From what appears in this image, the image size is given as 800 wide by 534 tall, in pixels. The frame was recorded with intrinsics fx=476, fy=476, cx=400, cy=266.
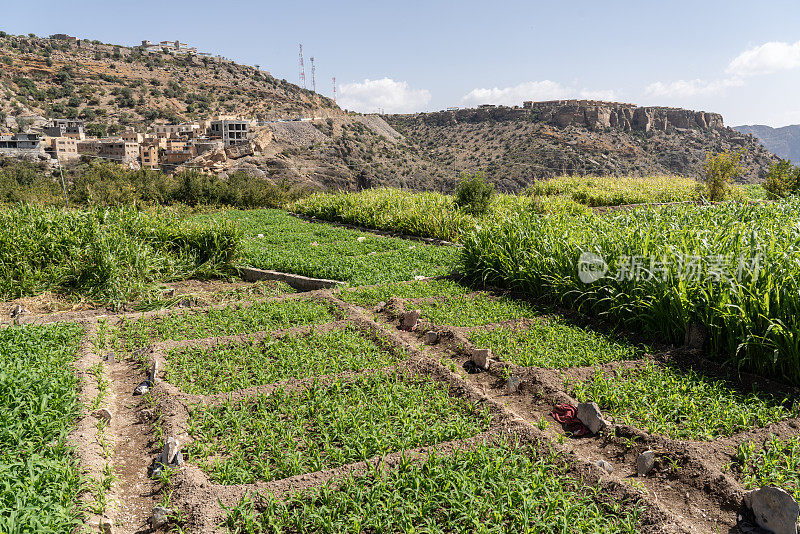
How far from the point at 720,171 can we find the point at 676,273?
15.0m

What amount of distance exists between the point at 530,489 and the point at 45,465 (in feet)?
9.20

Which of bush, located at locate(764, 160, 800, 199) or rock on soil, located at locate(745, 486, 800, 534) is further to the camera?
bush, located at locate(764, 160, 800, 199)

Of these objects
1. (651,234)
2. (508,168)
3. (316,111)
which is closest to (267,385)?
(651,234)

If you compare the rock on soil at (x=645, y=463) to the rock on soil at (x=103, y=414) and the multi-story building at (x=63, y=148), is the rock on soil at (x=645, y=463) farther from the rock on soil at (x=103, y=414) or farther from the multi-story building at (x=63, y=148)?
the multi-story building at (x=63, y=148)

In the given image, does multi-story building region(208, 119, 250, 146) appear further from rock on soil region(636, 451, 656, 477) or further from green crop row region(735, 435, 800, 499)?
green crop row region(735, 435, 800, 499)

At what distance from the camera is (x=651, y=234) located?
6383 millimetres

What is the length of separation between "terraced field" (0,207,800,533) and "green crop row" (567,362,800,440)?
17 mm

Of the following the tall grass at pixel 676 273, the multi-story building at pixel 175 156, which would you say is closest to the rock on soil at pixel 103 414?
the tall grass at pixel 676 273

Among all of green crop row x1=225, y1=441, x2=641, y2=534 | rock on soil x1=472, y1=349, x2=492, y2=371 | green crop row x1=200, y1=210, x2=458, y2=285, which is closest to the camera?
green crop row x1=225, y1=441, x2=641, y2=534

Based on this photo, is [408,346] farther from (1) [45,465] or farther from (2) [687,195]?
(2) [687,195]

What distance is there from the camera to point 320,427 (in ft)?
11.5

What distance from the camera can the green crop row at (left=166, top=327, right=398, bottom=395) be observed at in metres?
4.27

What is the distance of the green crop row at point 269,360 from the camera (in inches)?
168

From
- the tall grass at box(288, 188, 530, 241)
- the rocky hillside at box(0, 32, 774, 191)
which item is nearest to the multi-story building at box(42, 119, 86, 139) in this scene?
the rocky hillside at box(0, 32, 774, 191)
